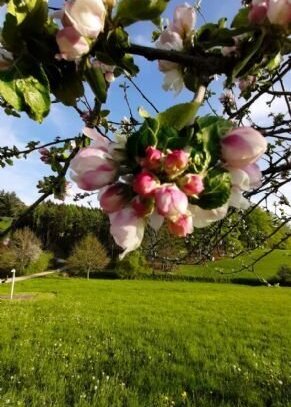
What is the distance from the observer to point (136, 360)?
8.56 metres

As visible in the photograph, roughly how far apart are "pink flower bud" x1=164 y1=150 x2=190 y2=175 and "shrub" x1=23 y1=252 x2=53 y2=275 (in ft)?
162

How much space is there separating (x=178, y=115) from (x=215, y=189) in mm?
122

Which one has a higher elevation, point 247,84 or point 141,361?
point 247,84

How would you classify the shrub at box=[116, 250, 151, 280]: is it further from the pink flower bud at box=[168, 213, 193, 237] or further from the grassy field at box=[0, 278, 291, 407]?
the pink flower bud at box=[168, 213, 193, 237]

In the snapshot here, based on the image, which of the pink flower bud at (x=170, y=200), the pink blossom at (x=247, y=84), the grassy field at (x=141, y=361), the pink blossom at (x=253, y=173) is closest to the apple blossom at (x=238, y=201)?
the pink blossom at (x=253, y=173)

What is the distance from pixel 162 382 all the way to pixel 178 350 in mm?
2853

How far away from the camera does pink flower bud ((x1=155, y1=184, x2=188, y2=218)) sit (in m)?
0.60

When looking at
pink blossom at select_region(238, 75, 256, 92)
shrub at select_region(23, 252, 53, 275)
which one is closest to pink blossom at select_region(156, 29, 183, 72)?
pink blossom at select_region(238, 75, 256, 92)

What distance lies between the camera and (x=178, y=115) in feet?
2.13

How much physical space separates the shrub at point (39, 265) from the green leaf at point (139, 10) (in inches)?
1938

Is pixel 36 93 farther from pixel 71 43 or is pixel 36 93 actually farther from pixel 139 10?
pixel 139 10

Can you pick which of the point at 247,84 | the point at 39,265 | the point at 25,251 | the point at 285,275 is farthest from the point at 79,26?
the point at 39,265

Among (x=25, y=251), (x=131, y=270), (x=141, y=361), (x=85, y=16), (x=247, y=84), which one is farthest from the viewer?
(x=131, y=270)

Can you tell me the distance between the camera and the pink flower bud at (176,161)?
60 centimetres
